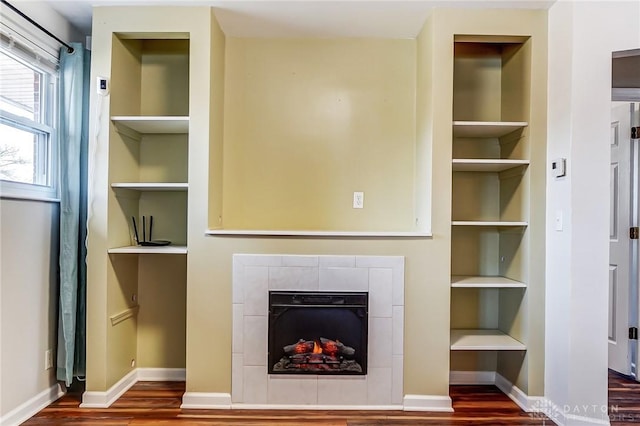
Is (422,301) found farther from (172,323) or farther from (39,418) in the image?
(39,418)

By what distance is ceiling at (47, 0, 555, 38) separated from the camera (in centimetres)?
249

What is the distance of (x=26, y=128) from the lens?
2.43 m

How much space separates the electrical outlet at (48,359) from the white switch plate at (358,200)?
7.29 feet

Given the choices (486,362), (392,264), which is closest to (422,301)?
(392,264)

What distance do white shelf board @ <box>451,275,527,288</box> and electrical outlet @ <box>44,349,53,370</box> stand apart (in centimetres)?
260

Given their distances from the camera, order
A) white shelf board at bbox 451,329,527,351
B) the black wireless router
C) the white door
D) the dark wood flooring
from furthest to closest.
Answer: the white door
the black wireless router
white shelf board at bbox 451,329,527,351
the dark wood flooring

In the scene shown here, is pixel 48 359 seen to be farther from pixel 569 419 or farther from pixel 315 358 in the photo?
pixel 569 419

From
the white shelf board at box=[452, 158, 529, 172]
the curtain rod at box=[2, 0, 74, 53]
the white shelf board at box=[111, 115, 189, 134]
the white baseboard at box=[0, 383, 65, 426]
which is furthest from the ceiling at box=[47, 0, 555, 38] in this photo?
the white baseboard at box=[0, 383, 65, 426]

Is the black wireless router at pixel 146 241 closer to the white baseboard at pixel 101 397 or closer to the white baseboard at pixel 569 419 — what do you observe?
the white baseboard at pixel 101 397

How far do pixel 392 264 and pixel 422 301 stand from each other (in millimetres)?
305

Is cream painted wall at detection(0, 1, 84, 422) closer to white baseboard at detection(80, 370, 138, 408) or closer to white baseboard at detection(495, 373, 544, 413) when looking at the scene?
white baseboard at detection(80, 370, 138, 408)

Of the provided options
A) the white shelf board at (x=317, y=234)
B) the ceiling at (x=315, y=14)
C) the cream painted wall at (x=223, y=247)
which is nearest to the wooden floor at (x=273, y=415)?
the cream painted wall at (x=223, y=247)

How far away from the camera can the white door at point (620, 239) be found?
3133 mm

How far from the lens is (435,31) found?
255 cm
